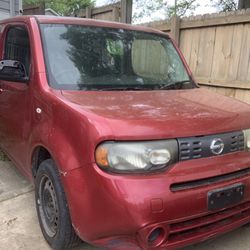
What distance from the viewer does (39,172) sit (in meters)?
3.18

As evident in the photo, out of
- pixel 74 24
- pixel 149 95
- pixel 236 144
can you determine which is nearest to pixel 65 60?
pixel 74 24

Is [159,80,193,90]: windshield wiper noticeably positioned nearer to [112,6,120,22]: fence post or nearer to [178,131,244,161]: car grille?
[178,131,244,161]: car grille

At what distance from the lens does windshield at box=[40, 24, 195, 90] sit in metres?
3.30

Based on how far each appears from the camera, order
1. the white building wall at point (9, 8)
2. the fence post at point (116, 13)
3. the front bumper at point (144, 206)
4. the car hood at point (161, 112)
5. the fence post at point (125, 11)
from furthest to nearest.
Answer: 1. the white building wall at point (9, 8)
2. the fence post at point (116, 13)
3. the fence post at point (125, 11)
4. the car hood at point (161, 112)
5. the front bumper at point (144, 206)

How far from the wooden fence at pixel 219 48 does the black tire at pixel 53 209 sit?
3526 millimetres

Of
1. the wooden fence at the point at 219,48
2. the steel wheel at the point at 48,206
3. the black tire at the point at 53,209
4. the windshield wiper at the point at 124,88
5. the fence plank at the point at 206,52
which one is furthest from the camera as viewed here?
the fence plank at the point at 206,52

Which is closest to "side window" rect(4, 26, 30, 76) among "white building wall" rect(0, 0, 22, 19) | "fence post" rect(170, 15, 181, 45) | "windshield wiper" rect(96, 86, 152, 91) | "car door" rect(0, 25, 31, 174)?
"car door" rect(0, 25, 31, 174)

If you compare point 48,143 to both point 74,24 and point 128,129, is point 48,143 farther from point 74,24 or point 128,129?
point 74,24

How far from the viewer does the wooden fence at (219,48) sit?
18.8ft

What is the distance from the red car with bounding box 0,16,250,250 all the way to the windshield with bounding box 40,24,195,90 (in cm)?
1

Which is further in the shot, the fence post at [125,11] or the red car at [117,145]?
the fence post at [125,11]

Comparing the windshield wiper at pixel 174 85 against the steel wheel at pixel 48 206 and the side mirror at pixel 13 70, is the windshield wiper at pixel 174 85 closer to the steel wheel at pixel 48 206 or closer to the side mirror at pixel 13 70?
the side mirror at pixel 13 70

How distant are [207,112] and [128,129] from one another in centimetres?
74

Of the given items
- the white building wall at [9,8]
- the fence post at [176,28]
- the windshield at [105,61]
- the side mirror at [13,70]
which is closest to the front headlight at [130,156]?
the windshield at [105,61]
